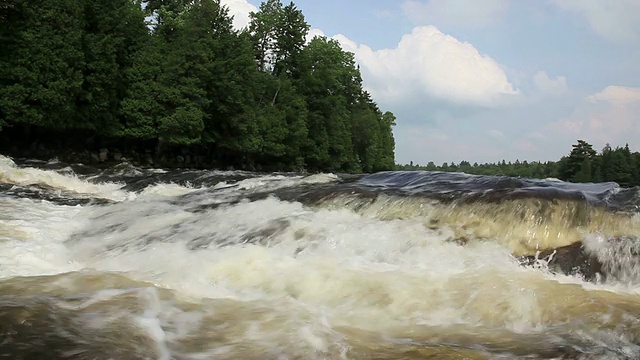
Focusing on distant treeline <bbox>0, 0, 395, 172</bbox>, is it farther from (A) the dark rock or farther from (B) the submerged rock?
(B) the submerged rock

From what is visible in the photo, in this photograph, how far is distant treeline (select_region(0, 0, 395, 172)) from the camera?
20609mm

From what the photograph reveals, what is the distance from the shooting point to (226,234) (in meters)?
7.17

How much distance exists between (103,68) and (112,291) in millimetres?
22358

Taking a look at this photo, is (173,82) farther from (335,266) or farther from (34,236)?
(335,266)

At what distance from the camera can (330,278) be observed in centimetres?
527

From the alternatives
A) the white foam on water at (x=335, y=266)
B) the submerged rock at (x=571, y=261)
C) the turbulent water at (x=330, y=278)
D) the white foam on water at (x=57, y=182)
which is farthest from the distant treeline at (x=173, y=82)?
the submerged rock at (x=571, y=261)

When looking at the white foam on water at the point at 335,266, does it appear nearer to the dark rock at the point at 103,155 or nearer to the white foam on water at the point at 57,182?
the white foam on water at the point at 57,182

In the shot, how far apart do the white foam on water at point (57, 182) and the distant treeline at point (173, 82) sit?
24.1 ft

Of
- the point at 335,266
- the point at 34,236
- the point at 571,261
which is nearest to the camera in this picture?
the point at 335,266

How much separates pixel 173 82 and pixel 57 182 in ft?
47.9

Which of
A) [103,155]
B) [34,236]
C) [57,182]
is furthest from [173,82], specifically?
[34,236]

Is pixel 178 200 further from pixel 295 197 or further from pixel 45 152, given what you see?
pixel 45 152

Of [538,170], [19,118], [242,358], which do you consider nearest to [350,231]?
[242,358]

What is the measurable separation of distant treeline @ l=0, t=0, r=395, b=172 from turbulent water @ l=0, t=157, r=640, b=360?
13887 mm
